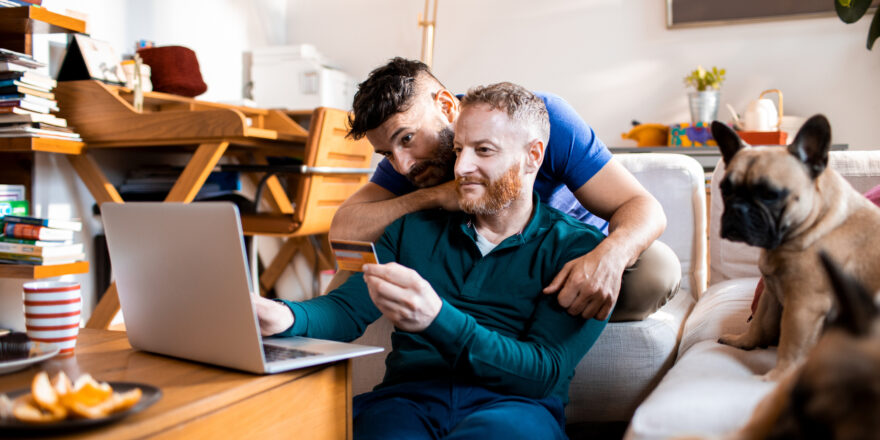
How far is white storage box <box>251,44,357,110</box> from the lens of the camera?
406 centimetres

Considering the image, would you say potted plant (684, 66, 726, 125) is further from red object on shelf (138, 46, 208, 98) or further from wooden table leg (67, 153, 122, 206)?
wooden table leg (67, 153, 122, 206)

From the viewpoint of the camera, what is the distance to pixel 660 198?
1.97 m

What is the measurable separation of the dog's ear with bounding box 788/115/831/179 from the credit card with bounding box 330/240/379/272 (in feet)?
2.02

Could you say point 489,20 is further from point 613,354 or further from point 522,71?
point 613,354

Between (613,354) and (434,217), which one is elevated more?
(434,217)

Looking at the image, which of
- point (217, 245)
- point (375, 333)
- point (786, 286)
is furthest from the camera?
point (375, 333)

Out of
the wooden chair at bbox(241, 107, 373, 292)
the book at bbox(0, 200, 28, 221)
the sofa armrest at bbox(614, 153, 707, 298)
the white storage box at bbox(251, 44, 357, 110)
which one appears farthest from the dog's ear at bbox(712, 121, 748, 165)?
the white storage box at bbox(251, 44, 357, 110)

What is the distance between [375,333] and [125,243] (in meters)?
0.73

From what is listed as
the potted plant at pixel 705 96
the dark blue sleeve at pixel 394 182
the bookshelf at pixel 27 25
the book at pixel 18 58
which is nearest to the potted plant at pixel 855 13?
the potted plant at pixel 705 96

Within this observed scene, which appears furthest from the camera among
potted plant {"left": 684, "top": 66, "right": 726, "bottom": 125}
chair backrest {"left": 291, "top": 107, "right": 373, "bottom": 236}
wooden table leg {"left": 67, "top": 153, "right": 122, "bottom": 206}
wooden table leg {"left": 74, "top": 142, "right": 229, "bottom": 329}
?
potted plant {"left": 684, "top": 66, "right": 726, "bottom": 125}

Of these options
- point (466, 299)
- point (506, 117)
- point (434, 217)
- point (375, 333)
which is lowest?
point (375, 333)

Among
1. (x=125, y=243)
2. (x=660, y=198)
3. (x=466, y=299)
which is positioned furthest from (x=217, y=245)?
(x=660, y=198)

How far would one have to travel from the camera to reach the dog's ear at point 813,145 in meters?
0.93

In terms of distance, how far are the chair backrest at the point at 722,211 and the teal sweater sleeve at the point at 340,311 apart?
33.3 inches
